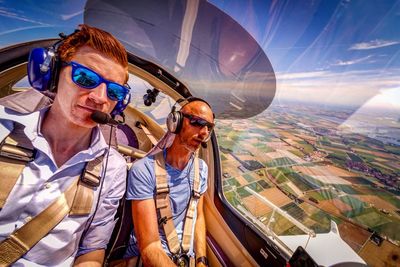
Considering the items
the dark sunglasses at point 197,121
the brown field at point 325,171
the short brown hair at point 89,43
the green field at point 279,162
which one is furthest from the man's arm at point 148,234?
the green field at point 279,162

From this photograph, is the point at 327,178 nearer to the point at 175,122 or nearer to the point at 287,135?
the point at 287,135

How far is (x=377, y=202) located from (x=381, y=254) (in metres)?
0.82

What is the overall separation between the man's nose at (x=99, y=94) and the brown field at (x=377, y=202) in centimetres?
250

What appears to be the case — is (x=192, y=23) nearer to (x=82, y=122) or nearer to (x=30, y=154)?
(x=82, y=122)

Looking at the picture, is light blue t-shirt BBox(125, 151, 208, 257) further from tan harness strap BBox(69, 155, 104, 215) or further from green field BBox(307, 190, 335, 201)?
green field BBox(307, 190, 335, 201)

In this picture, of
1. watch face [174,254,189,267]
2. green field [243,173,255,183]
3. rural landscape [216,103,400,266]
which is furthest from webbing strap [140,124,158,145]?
green field [243,173,255,183]

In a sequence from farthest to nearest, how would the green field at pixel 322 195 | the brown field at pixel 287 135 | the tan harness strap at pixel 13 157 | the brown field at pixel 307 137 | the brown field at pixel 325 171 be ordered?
1. the brown field at pixel 287 135
2. the brown field at pixel 307 137
3. the green field at pixel 322 195
4. the brown field at pixel 325 171
5. the tan harness strap at pixel 13 157

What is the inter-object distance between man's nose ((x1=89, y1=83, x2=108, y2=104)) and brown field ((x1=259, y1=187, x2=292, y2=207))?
9.22 ft

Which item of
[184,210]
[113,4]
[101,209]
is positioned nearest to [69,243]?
[101,209]

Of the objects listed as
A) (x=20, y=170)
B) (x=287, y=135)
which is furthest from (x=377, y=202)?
(x=20, y=170)

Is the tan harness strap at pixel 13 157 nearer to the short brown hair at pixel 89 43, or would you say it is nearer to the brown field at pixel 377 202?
the short brown hair at pixel 89 43

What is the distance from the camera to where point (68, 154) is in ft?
3.20

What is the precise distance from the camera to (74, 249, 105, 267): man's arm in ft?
3.21

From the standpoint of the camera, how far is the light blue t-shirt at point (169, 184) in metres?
1.26
